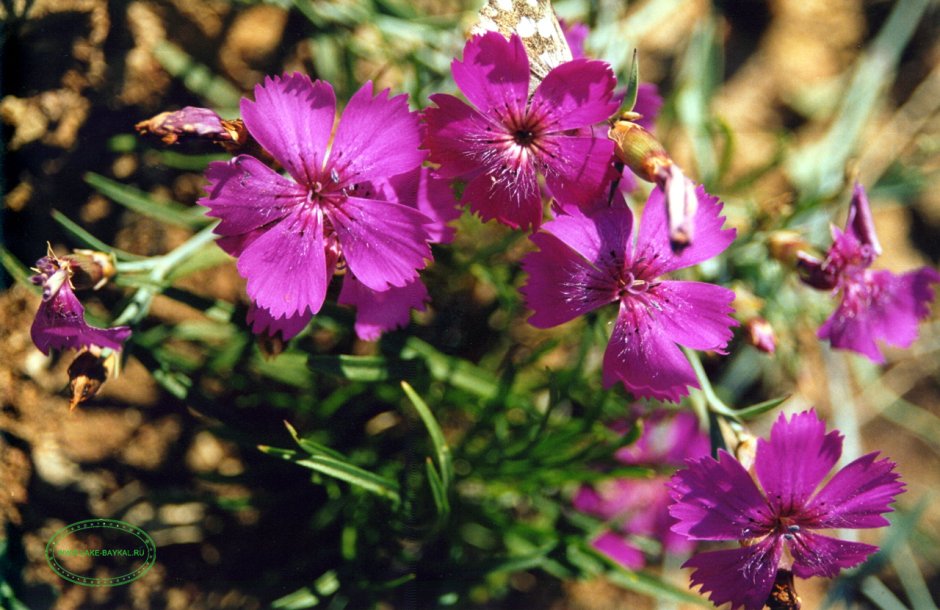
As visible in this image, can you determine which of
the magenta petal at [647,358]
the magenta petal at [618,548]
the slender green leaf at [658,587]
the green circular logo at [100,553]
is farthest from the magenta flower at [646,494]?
the green circular logo at [100,553]

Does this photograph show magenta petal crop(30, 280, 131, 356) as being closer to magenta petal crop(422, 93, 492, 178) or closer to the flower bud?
the flower bud

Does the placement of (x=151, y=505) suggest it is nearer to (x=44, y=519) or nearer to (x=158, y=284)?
(x=44, y=519)

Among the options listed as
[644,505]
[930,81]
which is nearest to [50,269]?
[644,505]

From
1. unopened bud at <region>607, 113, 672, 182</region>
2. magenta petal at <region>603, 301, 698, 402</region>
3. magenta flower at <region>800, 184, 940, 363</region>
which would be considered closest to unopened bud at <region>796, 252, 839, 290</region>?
magenta flower at <region>800, 184, 940, 363</region>

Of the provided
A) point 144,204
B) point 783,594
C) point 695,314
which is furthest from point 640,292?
point 144,204

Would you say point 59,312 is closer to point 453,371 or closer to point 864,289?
point 453,371
